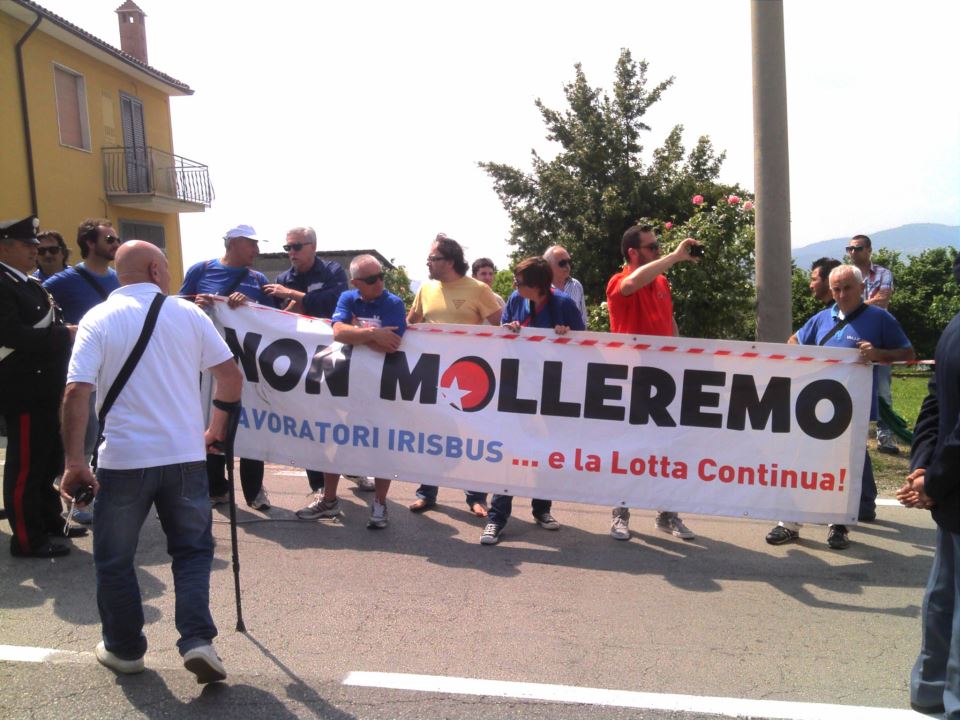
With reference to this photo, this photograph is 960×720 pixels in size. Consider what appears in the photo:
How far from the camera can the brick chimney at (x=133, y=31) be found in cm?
2638

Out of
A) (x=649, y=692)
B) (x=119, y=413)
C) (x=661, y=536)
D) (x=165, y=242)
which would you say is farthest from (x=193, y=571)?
(x=165, y=242)

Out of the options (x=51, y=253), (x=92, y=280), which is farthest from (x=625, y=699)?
(x=51, y=253)

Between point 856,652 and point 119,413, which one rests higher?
point 119,413

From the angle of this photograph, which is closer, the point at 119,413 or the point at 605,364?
the point at 119,413

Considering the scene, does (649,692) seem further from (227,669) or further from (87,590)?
(87,590)

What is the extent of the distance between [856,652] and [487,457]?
2667 millimetres

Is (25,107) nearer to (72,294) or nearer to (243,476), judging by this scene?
(72,294)

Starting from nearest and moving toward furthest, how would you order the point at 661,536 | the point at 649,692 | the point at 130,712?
the point at 130,712 < the point at 649,692 < the point at 661,536

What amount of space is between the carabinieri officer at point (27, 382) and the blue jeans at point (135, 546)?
1.98 meters

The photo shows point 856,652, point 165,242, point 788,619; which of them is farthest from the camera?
point 165,242

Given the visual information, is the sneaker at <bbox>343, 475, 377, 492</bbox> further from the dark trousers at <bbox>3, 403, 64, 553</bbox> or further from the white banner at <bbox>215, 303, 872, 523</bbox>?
the dark trousers at <bbox>3, 403, 64, 553</bbox>

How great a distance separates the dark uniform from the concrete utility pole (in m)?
6.15

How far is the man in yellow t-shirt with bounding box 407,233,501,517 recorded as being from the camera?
6148 millimetres

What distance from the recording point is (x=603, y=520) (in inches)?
244
